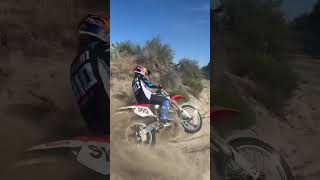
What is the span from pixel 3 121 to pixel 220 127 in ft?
8.98

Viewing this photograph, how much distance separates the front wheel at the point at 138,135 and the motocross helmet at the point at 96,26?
120cm

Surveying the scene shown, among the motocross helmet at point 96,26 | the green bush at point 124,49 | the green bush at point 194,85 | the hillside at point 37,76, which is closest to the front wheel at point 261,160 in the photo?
the green bush at point 194,85

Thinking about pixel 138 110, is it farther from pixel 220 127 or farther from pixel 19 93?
pixel 19 93

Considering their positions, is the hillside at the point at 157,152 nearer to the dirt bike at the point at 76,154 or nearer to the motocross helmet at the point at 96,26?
the dirt bike at the point at 76,154

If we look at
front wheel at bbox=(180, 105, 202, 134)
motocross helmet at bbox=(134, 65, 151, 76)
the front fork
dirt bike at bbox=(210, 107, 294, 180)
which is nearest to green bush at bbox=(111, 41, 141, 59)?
motocross helmet at bbox=(134, 65, 151, 76)

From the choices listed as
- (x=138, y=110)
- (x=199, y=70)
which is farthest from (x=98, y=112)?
(x=199, y=70)

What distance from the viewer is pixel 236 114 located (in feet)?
18.2

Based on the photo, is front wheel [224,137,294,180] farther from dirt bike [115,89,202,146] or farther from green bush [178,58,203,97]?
green bush [178,58,203,97]

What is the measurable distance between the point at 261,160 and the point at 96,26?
9.11ft

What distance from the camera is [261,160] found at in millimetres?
5492

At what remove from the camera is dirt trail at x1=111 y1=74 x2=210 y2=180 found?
5.67 m

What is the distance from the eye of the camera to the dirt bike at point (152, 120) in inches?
225

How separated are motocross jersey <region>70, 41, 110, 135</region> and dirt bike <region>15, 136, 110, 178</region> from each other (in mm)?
173

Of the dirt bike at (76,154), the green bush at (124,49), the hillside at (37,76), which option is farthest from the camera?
the green bush at (124,49)
